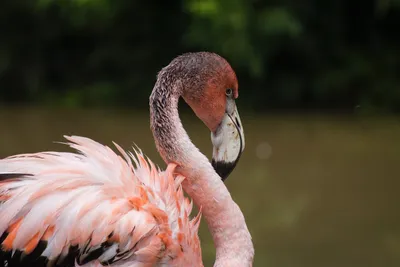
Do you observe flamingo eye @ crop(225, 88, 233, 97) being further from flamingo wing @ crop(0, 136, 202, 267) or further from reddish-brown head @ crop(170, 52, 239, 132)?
flamingo wing @ crop(0, 136, 202, 267)

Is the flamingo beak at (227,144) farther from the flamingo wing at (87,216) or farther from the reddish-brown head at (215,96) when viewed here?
the flamingo wing at (87,216)

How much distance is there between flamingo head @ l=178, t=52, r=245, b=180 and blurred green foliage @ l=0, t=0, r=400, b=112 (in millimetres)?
6648

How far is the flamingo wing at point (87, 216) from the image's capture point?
246cm

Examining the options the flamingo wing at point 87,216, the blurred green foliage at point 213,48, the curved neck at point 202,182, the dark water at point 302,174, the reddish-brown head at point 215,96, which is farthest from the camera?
the blurred green foliage at point 213,48

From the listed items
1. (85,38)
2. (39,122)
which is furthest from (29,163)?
(85,38)

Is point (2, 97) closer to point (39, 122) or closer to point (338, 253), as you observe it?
point (39, 122)

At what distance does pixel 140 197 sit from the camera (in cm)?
263

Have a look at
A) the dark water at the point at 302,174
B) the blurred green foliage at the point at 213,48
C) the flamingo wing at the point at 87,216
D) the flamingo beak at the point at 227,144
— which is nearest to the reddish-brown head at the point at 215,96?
the flamingo beak at the point at 227,144

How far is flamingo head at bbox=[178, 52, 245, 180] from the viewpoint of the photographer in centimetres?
294

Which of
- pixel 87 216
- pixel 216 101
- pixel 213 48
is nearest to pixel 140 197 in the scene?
pixel 87 216

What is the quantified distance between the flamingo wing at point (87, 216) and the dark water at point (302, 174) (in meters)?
1.81

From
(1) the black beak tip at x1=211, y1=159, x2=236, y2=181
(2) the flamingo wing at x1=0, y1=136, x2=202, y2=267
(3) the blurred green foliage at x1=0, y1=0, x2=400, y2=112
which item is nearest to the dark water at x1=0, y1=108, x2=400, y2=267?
(3) the blurred green foliage at x1=0, y1=0, x2=400, y2=112

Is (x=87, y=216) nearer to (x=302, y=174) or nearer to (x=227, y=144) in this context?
(x=227, y=144)

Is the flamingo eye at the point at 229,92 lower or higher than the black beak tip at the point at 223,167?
higher
